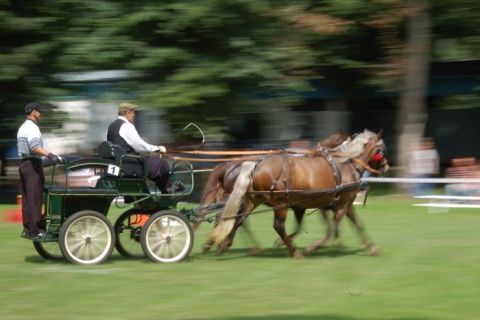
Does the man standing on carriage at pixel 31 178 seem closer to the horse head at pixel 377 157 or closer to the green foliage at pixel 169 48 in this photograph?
the horse head at pixel 377 157

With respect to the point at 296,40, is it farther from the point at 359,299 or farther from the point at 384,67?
the point at 359,299

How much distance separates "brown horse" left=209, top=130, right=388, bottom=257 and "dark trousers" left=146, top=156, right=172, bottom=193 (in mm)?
850

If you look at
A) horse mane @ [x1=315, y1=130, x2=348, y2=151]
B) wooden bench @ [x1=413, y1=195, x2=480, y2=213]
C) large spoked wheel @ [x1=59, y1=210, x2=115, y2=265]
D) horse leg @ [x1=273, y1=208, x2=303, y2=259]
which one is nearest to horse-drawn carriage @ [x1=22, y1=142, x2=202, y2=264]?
large spoked wheel @ [x1=59, y1=210, x2=115, y2=265]

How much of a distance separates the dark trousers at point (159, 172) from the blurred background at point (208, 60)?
8.38 metres

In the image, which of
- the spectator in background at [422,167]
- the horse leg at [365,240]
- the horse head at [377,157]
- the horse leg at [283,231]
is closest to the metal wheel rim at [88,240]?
the horse leg at [283,231]

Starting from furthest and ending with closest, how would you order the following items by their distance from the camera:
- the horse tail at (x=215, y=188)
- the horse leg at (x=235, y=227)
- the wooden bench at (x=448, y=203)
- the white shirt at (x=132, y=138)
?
the wooden bench at (x=448, y=203)
the horse tail at (x=215, y=188)
the horse leg at (x=235, y=227)
the white shirt at (x=132, y=138)

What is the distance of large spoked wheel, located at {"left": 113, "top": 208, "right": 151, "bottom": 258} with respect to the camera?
1165cm

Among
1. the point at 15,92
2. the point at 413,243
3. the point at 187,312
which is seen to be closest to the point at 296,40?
the point at 15,92

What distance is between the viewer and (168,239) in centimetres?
1115

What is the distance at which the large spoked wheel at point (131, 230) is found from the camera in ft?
38.2

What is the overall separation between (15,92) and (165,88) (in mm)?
3602

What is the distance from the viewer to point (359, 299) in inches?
350

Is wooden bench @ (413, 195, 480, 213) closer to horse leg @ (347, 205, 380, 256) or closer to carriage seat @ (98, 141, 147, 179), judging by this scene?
horse leg @ (347, 205, 380, 256)

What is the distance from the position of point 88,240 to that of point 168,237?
1003 mm
